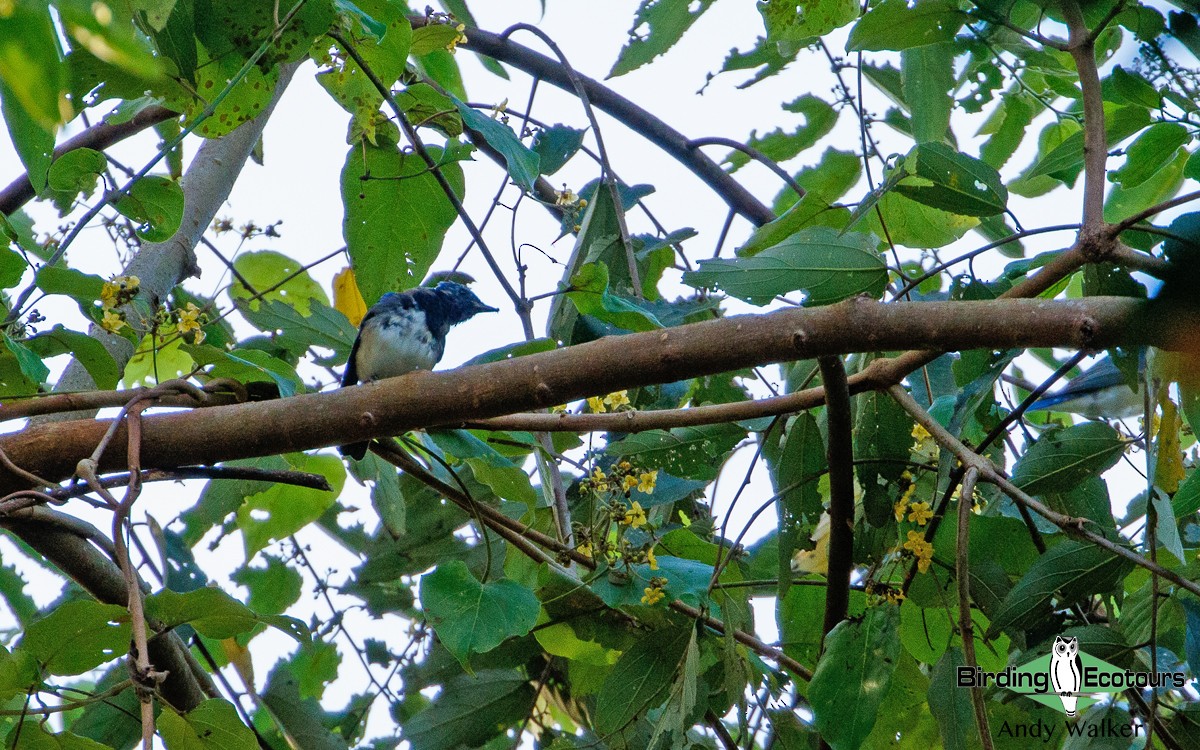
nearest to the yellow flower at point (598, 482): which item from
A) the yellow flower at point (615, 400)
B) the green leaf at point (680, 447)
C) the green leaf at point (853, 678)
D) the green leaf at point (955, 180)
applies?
the green leaf at point (680, 447)

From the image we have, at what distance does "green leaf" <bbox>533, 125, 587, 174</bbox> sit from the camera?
324 centimetres

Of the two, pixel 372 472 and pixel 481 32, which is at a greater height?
pixel 481 32

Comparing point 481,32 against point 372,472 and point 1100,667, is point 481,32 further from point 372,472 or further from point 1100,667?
point 1100,667

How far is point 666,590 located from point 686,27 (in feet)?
5.09

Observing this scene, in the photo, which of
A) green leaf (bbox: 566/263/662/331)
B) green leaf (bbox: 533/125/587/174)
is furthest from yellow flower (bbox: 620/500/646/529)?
green leaf (bbox: 533/125/587/174)

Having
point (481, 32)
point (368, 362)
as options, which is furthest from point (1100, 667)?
point (481, 32)

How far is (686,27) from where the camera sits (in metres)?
2.89

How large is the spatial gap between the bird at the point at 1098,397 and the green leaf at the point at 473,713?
332 cm

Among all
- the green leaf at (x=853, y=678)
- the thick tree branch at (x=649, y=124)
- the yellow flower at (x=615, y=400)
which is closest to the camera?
the green leaf at (x=853, y=678)

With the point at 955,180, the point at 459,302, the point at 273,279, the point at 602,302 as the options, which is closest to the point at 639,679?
the point at 602,302

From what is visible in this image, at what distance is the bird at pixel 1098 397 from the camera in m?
5.12

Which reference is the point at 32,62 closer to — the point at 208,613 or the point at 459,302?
the point at 208,613

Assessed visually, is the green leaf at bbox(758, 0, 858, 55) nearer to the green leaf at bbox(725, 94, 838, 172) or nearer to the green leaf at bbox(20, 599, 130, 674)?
the green leaf at bbox(725, 94, 838, 172)

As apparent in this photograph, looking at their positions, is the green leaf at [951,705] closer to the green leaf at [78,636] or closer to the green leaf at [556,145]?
the green leaf at [78,636]
